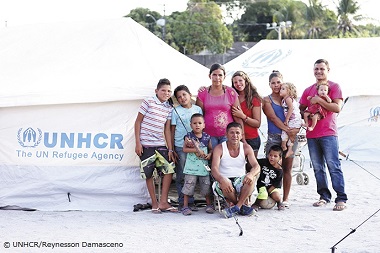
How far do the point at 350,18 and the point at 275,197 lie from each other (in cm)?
3439

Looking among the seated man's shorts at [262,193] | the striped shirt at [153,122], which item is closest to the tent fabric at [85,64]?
the striped shirt at [153,122]

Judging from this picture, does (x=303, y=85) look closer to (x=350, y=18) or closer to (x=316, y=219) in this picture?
(x=316, y=219)

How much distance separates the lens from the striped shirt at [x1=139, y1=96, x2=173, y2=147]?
6.62 m

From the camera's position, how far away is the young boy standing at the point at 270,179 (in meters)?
6.66

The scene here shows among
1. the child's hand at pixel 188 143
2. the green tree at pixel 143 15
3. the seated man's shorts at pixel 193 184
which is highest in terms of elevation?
the green tree at pixel 143 15

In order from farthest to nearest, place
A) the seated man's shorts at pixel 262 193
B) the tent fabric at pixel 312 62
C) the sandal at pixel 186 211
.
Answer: the tent fabric at pixel 312 62, the seated man's shorts at pixel 262 193, the sandal at pixel 186 211

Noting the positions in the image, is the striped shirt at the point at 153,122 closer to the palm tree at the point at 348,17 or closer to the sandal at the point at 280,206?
the sandal at the point at 280,206

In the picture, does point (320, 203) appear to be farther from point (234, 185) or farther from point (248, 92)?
point (248, 92)

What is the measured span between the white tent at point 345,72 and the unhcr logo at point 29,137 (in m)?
5.40

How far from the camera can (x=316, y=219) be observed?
245 inches

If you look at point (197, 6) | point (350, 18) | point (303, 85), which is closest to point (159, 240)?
point (303, 85)

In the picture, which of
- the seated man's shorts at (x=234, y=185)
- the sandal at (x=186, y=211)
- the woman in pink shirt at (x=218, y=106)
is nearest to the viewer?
the seated man's shorts at (x=234, y=185)

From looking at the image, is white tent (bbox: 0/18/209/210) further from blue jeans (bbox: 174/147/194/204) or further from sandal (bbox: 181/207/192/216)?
sandal (bbox: 181/207/192/216)

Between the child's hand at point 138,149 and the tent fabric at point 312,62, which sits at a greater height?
the tent fabric at point 312,62
